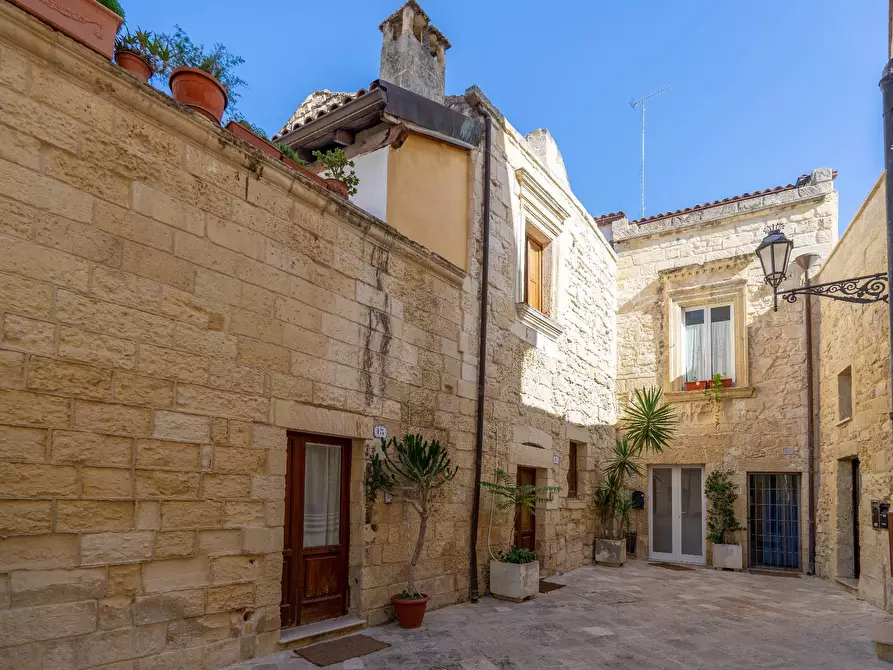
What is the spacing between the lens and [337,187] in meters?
5.71

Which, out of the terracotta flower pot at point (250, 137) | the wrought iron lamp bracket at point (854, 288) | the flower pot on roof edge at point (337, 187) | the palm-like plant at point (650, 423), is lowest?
the palm-like plant at point (650, 423)

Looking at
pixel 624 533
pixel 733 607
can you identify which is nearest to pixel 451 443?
pixel 733 607

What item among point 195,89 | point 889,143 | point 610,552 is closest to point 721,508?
point 610,552

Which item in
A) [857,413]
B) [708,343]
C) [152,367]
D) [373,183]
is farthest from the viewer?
[708,343]

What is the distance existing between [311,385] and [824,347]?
8025mm

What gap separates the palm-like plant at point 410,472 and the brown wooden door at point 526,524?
265cm

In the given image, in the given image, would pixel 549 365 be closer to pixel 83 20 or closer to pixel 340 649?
pixel 340 649

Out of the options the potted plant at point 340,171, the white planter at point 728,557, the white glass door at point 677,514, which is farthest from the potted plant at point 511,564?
the white glass door at point 677,514

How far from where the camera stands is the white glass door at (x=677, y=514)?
10.7m

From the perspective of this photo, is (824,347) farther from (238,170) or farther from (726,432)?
(238,170)

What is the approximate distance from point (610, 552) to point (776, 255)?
5.57m

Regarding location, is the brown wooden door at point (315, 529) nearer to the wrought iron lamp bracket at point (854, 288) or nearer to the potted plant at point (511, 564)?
the potted plant at point (511, 564)

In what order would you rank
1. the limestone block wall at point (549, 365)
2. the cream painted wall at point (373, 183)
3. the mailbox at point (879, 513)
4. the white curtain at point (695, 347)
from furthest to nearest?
1. the white curtain at point (695, 347)
2. the limestone block wall at point (549, 365)
3. the mailbox at point (879, 513)
4. the cream painted wall at point (373, 183)

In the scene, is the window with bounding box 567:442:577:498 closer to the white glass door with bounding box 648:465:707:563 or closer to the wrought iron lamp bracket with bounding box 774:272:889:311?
the white glass door with bounding box 648:465:707:563
